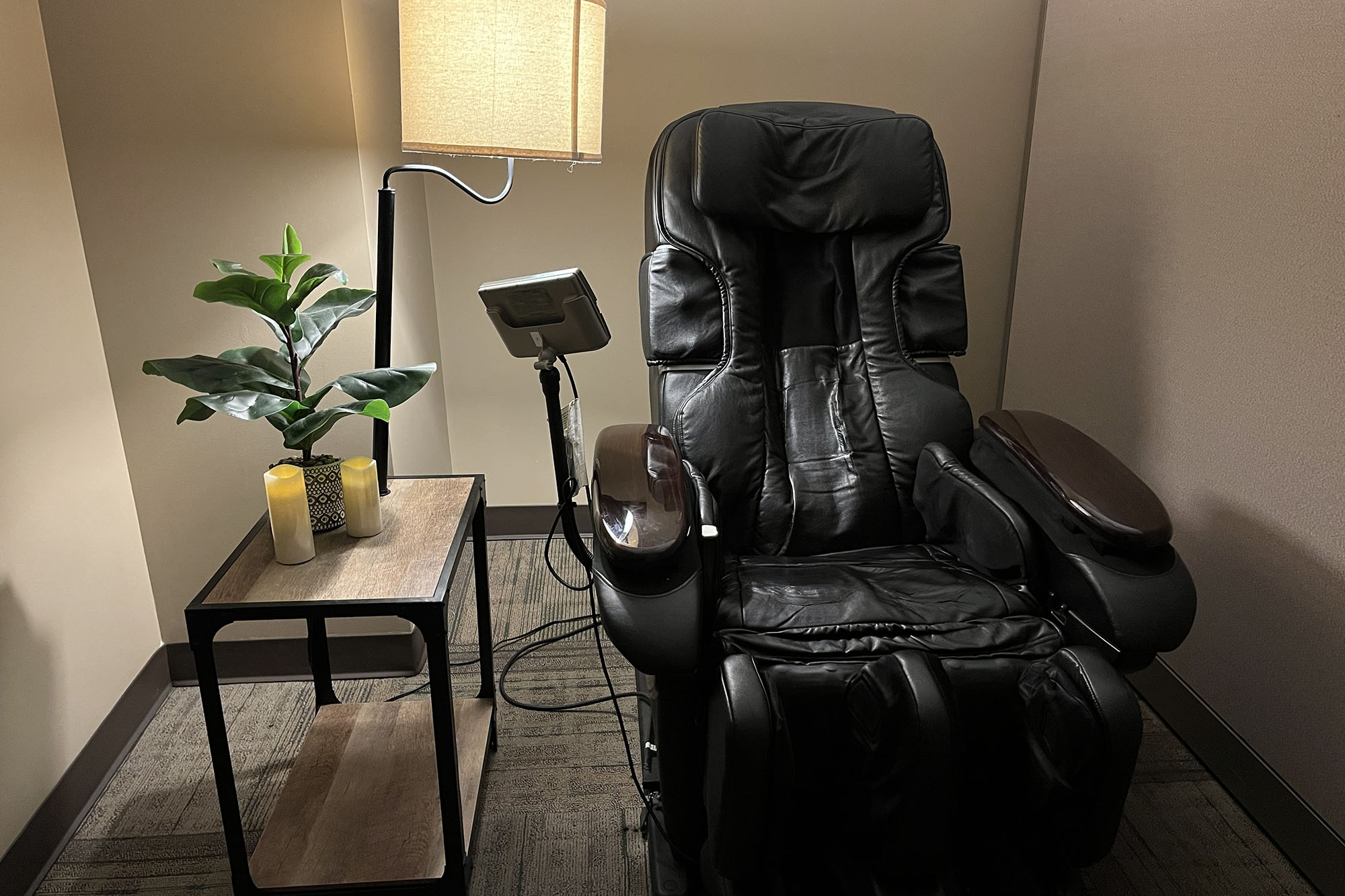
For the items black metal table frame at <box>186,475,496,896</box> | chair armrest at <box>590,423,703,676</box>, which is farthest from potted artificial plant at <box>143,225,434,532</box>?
chair armrest at <box>590,423,703,676</box>

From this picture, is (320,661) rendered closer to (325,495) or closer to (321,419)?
(325,495)

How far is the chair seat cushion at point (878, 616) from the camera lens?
121 cm

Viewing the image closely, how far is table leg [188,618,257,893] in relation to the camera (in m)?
1.16

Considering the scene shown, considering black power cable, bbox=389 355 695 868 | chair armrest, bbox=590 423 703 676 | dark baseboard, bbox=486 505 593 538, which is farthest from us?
dark baseboard, bbox=486 505 593 538

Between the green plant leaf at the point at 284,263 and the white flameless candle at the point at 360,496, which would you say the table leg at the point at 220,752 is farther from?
the green plant leaf at the point at 284,263

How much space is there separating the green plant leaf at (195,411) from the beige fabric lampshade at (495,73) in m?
0.47

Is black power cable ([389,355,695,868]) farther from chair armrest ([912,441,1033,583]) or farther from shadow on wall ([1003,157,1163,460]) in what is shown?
shadow on wall ([1003,157,1163,460])

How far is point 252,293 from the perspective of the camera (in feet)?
4.09

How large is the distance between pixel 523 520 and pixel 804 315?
119 centimetres

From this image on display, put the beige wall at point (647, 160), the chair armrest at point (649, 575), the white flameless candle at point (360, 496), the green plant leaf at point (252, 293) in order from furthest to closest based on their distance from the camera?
the beige wall at point (647, 160)
the white flameless candle at point (360, 496)
the green plant leaf at point (252, 293)
the chair armrest at point (649, 575)

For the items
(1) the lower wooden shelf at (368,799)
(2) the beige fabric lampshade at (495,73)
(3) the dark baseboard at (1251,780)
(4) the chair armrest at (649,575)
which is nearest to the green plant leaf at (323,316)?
(2) the beige fabric lampshade at (495,73)

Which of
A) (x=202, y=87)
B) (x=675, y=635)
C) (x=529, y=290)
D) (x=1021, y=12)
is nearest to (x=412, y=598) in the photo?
(x=675, y=635)

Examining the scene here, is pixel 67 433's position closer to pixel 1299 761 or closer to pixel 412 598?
pixel 412 598

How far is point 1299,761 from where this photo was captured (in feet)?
4.70
